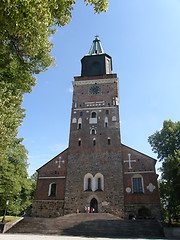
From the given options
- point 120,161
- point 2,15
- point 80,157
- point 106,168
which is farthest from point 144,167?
point 2,15

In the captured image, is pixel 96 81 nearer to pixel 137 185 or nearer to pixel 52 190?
pixel 137 185

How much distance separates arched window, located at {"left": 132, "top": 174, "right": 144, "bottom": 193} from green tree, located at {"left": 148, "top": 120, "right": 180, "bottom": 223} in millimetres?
2211

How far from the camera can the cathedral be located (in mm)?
21469

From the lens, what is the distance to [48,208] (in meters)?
22.4

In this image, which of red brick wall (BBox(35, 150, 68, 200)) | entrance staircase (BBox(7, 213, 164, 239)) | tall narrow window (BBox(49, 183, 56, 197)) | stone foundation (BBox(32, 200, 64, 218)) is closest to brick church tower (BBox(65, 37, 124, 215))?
red brick wall (BBox(35, 150, 68, 200))

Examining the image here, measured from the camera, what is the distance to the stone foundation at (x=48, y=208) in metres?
22.0

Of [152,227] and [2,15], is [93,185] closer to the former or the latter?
[152,227]

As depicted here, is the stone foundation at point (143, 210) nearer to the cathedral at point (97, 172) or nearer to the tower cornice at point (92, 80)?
the cathedral at point (97, 172)

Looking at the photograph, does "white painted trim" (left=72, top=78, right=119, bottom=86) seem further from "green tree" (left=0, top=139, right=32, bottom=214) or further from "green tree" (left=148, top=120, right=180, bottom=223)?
"green tree" (left=0, top=139, right=32, bottom=214)

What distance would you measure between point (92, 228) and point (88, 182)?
8.25 meters

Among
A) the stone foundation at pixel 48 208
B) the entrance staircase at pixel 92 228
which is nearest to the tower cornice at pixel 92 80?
the stone foundation at pixel 48 208

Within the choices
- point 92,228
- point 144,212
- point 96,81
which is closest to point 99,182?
point 144,212

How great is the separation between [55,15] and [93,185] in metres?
19.8

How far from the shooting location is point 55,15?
6.93m
